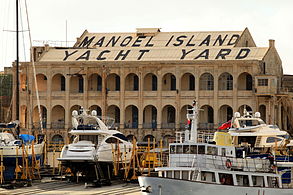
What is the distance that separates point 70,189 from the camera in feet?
188

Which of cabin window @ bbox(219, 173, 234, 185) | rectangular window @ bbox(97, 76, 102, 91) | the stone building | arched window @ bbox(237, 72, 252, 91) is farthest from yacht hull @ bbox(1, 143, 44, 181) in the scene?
rectangular window @ bbox(97, 76, 102, 91)

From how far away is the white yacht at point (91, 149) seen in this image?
61344 millimetres

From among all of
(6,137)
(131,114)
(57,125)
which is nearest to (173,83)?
(131,114)

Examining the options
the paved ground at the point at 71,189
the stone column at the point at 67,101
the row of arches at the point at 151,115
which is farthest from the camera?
the stone column at the point at 67,101

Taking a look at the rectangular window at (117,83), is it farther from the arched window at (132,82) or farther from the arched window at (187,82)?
the arched window at (187,82)

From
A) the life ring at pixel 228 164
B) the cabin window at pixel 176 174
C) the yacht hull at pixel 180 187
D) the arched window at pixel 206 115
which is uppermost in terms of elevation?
the arched window at pixel 206 115

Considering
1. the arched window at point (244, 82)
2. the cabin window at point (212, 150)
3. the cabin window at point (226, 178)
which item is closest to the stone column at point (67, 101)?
the arched window at point (244, 82)

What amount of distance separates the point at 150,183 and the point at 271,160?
25.5ft

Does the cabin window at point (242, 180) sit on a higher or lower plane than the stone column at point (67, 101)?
lower

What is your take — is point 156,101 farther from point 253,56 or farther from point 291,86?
point 291,86

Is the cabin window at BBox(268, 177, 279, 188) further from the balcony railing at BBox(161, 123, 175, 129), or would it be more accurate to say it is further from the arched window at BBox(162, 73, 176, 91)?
the arched window at BBox(162, 73, 176, 91)

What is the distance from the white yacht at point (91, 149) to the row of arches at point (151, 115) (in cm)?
3306

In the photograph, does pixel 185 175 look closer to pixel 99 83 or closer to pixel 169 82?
pixel 169 82

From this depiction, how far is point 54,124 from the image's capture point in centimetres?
10231
